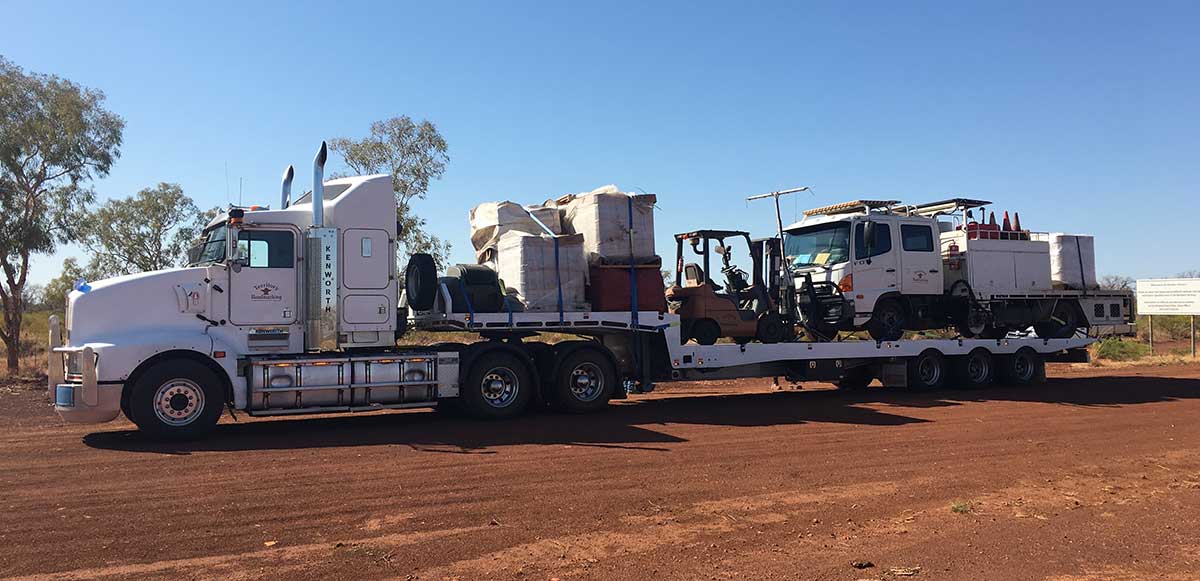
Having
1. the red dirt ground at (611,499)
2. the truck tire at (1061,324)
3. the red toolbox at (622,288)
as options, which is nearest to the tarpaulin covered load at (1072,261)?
the truck tire at (1061,324)

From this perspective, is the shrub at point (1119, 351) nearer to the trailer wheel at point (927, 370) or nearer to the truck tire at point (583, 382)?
the trailer wheel at point (927, 370)

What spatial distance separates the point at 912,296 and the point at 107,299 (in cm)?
1426

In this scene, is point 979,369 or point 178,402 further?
point 979,369

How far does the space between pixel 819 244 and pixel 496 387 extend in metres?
7.67

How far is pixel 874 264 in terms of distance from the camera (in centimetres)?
1725

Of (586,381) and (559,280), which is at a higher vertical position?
(559,280)

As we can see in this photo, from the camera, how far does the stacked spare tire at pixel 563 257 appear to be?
1350 centimetres

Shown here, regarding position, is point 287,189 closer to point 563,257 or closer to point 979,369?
point 563,257

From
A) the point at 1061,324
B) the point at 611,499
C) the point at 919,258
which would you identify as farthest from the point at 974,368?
the point at 611,499

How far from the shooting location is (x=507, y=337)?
13.9 m

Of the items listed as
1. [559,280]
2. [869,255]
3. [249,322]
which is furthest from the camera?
[869,255]

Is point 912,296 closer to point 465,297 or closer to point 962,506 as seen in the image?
point 465,297

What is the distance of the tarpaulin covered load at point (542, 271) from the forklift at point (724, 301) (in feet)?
7.21

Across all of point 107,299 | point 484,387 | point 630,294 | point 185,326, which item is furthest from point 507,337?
point 107,299
